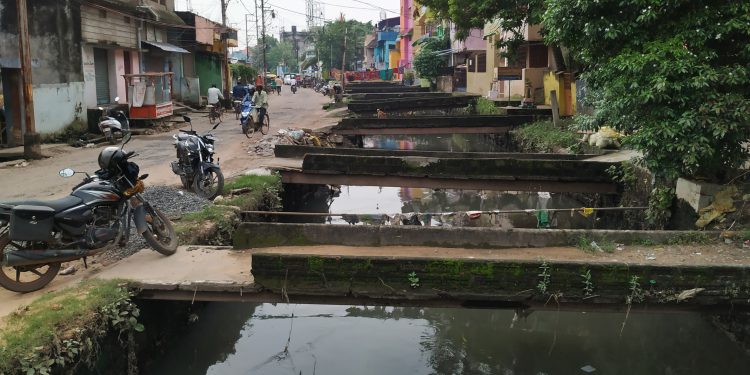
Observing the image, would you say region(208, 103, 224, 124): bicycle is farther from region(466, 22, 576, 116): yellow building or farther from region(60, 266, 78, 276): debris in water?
region(60, 266, 78, 276): debris in water

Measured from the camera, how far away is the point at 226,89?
34.9 metres

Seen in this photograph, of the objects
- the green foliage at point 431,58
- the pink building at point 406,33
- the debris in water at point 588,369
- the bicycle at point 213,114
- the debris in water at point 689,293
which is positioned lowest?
the debris in water at point 588,369

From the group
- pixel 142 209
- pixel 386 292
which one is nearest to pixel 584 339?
pixel 386 292

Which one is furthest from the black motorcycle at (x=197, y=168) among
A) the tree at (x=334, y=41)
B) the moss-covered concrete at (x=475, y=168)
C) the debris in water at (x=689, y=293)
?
the tree at (x=334, y=41)

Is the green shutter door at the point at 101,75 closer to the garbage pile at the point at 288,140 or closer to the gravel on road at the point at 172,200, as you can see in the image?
the garbage pile at the point at 288,140

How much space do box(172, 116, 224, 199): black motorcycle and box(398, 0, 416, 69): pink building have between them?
2025 inches

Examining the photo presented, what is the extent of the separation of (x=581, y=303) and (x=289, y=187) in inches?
343

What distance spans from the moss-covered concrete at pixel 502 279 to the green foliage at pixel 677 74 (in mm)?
2230

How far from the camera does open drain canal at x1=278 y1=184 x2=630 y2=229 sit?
11.8 metres

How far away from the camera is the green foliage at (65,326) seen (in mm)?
4621

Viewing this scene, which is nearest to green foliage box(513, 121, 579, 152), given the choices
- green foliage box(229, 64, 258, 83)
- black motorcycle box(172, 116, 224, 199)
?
black motorcycle box(172, 116, 224, 199)

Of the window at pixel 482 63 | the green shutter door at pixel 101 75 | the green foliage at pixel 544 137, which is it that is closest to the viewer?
the green foliage at pixel 544 137

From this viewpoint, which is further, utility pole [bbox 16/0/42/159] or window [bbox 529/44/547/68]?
window [bbox 529/44/547/68]

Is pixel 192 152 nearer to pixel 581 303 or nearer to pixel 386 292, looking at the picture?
pixel 386 292
